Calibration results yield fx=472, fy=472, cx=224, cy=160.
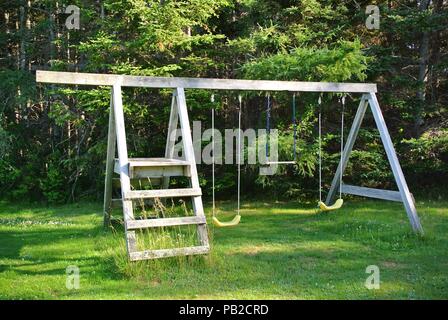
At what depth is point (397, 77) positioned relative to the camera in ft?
33.8

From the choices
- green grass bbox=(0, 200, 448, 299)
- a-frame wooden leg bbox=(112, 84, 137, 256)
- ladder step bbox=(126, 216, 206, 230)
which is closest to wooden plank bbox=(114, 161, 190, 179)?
a-frame wooden leg bbox=(112, 84, 137, 256)

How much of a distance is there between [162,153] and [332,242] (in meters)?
5.42

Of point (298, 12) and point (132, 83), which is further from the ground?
point (298, 12)

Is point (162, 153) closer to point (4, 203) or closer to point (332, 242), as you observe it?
point (4, 203)

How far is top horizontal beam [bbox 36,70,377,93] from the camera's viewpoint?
224 inches

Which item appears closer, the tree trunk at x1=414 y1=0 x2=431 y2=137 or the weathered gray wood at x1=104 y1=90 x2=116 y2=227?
the weathered gray wood at x1=104 y1=90 x2=116 y2=227

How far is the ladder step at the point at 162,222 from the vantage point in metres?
5.24

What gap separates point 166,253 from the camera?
5250 millimetres

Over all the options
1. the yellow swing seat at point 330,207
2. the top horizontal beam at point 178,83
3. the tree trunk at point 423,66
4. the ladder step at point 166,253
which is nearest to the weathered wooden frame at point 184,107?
the top horizontal beam at point 178,83

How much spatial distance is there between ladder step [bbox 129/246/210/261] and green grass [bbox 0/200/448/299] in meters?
0.14

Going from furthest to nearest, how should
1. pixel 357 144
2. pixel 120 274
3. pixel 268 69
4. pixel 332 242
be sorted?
pixel 357 144
pixel 268 69
pixel 332 242
pixel 120 274

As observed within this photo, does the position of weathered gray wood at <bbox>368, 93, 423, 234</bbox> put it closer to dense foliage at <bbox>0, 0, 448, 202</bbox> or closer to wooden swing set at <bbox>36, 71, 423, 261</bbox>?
wooden swing set at <bbox>36, 71, 423, 261</bbox>

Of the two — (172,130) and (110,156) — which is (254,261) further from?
(110,156)

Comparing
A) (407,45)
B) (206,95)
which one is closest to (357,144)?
(407,45)
